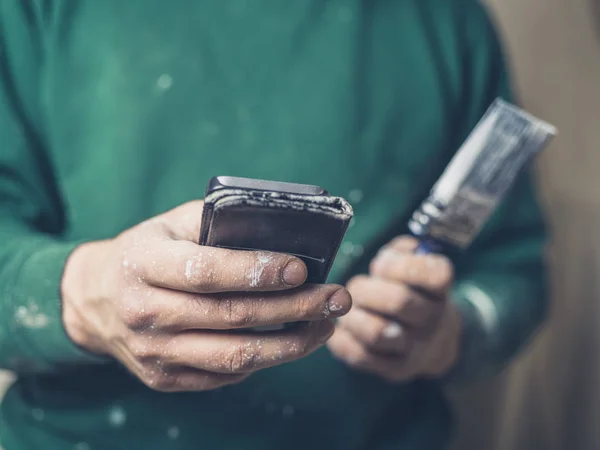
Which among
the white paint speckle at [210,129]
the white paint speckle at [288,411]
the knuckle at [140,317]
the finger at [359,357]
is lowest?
the white paint speckle at [288,411]

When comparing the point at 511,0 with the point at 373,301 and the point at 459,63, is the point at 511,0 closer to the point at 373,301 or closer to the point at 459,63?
the point at 459,63

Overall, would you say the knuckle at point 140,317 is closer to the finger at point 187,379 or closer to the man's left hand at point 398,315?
the finger at point 187,379

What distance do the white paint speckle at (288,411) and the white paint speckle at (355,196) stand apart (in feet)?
0.49

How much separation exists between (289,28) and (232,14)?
41mm

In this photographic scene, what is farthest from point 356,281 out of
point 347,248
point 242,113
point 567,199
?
point 567,199

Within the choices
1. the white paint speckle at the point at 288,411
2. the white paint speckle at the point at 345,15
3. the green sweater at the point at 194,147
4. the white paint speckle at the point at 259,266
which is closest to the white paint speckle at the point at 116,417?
the green sweater at the point at 194,147

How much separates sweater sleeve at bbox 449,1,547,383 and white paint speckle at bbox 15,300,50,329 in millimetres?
301

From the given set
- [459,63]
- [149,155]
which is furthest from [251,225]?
[459,63]

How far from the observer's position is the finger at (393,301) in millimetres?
381

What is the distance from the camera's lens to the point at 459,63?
0.46 meters

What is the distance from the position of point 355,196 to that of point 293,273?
191mm

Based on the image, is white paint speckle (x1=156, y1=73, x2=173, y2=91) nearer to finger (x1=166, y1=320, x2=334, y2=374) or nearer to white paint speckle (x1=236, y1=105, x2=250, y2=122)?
white paint speckle (x1=236, y1=105, x2=250, y2=122)

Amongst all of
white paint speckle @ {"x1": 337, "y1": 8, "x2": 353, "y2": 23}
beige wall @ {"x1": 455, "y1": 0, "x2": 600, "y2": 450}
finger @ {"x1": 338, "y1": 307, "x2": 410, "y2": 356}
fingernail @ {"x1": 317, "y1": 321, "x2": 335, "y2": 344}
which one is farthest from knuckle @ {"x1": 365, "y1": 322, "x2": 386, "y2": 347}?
beige wall @ {"x1": 455, "y1": 0, "x2": 600, "y2": 450}

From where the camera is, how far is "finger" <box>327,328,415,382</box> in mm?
409
